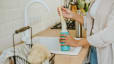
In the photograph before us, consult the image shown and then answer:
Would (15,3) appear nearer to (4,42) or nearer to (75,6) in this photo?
(4,42)

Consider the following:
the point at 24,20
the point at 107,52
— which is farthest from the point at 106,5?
the point at 24,20

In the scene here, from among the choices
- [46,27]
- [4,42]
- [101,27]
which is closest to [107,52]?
[101,27]

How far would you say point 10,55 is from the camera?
925mm

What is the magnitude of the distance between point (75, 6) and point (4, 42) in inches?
58.9

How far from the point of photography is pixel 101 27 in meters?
1.39

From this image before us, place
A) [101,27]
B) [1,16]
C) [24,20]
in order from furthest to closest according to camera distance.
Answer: [24,20] → [101,27] → [1,16]

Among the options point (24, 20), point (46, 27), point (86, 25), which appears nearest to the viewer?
point (24, 20)

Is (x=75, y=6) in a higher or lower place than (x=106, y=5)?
higher

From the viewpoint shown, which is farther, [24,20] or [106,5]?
[24,20]

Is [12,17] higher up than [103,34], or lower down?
higher up

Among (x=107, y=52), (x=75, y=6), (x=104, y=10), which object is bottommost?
(x=107, y=52)

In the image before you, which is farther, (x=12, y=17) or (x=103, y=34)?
(x=12, y=17)

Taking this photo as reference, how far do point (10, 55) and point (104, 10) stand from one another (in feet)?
2.49

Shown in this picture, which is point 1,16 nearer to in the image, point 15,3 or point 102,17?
point 15,3
